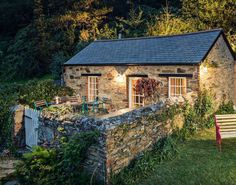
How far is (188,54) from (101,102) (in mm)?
5197

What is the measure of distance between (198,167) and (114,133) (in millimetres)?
2482

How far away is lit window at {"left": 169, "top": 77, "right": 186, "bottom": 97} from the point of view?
1271 centimetres

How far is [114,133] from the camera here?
6.55 meters

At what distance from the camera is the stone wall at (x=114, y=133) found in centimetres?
642

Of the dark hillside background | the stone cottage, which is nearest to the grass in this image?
the stone cottage

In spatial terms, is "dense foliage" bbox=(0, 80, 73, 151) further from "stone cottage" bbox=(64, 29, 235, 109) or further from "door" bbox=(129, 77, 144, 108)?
"door" bbox=(129, 77, 144, 108)

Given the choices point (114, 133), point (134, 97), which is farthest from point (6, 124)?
point (134, 97)

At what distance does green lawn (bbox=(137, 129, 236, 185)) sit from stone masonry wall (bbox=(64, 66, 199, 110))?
3138mm

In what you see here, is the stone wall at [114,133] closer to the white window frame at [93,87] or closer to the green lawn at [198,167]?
the green lawn at [198,167]

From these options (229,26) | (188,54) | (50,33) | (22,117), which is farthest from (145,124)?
(50,33)

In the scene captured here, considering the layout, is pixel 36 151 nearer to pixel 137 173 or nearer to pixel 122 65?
pixel 137 173

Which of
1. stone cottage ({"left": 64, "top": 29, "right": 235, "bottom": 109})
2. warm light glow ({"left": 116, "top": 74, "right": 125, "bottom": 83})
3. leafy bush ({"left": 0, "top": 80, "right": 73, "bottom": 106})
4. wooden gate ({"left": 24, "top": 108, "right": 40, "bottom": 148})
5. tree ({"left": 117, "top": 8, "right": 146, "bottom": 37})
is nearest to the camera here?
wooden gate ({"left": 24, "top": 108, "right": 40, "bottom": 148})

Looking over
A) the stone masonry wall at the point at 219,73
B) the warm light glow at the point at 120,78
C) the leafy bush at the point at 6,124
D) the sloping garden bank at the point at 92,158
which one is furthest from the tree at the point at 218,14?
the leafy bush at the point at 6,124

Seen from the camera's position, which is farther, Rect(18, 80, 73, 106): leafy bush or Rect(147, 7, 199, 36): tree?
Rect(147, 7, 199, 36): tree
